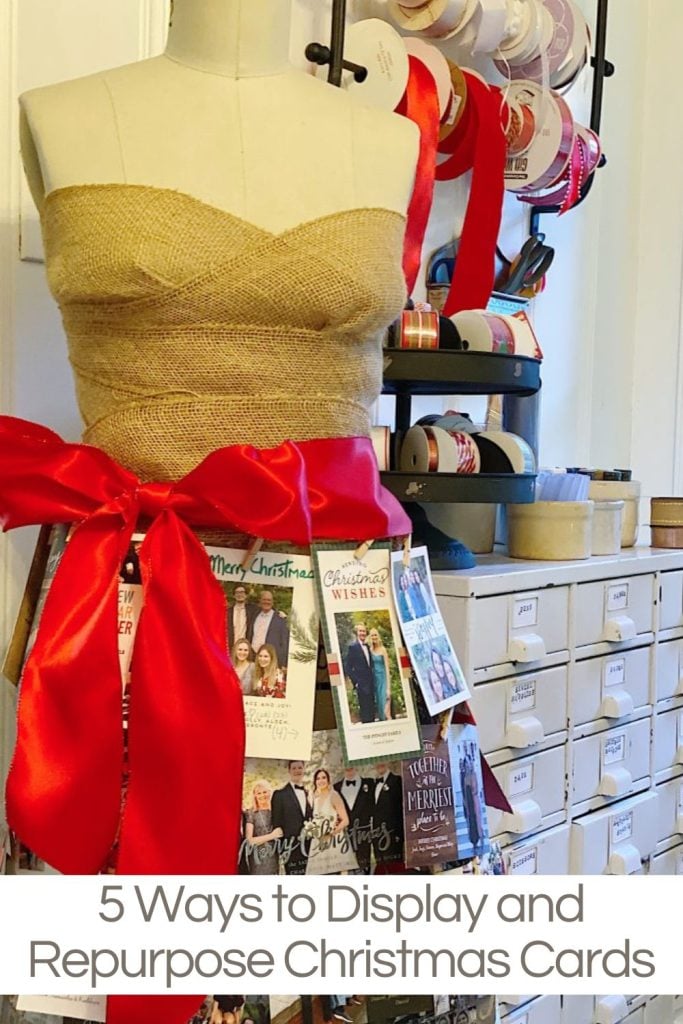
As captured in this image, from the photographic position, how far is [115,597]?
0.66 meters

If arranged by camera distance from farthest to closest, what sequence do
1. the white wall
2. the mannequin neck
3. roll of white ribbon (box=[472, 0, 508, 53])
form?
1. the white wall
2. roll of white ribbon (box=[472, 0, 508, 53])
3. the mannequin neck

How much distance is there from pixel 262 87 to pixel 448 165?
801mm

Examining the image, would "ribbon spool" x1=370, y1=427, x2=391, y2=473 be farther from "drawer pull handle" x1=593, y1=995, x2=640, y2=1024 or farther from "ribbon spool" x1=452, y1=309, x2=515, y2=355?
"drawer pull handle" x1=593, y1=995, x2=640, y2=1024

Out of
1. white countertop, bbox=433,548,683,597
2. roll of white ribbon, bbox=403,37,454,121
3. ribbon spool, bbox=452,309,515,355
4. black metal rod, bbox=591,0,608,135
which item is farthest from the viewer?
black metal rod, bbox=591,0,608,135

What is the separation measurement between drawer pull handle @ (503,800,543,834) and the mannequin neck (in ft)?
2.73

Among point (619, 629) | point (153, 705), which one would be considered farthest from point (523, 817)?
point (153, 705)

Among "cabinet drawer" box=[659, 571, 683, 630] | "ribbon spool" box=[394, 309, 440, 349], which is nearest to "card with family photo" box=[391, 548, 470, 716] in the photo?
"ribbon spool" box=[394, 309, 440, 349]

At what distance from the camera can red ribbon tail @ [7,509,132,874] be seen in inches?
25.2

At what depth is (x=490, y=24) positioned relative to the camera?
1.47 metres

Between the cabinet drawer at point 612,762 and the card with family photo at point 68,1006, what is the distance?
0.78 metres

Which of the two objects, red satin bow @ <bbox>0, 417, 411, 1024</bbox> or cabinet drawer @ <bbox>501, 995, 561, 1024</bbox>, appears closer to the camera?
red satin bow @ <bbox>0, 417, 411, 1024</bbox>

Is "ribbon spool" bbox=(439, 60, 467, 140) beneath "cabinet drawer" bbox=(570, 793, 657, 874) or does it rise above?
above

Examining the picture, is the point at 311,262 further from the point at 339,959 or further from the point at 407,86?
the point at 407,86

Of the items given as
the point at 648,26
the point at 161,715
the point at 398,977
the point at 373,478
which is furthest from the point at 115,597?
the point at 648,26
